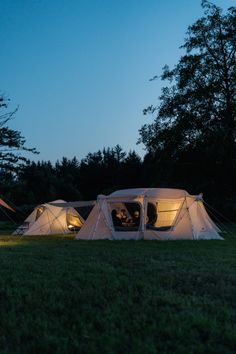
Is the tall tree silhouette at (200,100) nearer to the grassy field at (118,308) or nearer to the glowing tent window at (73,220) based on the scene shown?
the glowing tent window at (73,220)

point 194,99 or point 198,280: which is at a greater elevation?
point 194,99

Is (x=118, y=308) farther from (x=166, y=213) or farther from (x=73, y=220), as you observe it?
(x=73, y=220)

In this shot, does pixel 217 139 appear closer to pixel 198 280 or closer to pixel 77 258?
pixel 77 258

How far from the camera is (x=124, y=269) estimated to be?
773cm

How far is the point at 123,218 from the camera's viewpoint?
54.6ft

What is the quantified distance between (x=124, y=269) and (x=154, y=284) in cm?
144

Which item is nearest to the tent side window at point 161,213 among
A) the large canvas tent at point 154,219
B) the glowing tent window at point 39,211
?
the large canvas tent at point 154,219

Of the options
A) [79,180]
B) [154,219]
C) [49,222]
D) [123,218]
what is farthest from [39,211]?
[79,180]

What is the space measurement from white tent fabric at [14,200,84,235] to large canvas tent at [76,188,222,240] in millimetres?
4452

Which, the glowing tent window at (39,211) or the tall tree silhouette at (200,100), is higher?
the tall tree silhouette at (200,100)

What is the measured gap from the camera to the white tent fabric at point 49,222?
66.7ft

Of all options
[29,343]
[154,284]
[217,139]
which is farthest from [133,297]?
[217,139]

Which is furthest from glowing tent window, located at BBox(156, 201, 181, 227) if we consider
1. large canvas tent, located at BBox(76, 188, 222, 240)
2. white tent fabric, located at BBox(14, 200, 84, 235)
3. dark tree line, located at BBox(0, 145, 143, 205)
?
dark tree line, located at BBox(0, 145, 143, 205)

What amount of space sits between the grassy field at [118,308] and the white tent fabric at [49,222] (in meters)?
12.0
